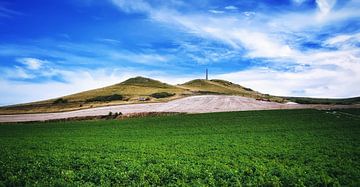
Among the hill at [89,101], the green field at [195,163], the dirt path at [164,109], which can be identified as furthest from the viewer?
the hill at [89,101]

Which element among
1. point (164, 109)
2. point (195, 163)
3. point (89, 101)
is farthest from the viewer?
point (89, 101)

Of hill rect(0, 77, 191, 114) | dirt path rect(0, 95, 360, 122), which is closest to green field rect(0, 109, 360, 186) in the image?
dirt path rect(0, 95, 360, 122)

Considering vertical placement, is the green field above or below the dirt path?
below

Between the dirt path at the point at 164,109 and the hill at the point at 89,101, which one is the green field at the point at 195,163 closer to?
the dirt path at the point at 164,109

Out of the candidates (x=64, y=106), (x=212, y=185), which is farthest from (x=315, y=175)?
(x=64, y=106)

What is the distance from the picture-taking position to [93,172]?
20094 mm

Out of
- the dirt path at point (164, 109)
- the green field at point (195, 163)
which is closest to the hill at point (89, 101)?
the dirt path at point (164, 109)

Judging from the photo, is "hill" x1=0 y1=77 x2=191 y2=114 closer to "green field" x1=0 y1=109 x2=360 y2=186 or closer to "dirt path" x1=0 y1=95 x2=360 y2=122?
"dirt path" x1=0 y1=95 x2=360 y2=122

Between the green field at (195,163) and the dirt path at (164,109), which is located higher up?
the dirt path at (164,109)

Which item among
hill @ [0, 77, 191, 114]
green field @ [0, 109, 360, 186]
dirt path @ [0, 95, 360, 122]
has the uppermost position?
hill @ [0, 77, 191, 114]

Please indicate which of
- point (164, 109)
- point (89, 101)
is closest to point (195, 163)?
point (164, 109)

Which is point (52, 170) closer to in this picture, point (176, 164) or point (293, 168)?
point (176, 164)

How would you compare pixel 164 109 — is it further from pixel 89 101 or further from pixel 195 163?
pixel 195 163

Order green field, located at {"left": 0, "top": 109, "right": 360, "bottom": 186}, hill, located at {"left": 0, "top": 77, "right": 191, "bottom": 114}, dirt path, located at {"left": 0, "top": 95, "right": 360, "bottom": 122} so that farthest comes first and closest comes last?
hill, located at {"left": 0, "top": 77, "right": 191, "bottom": 114}
dirt path, located at {"left": 0, "top": 95, "right": 360, "bottom": 122}
green field, located at {"left": 0, "top": 109, "right": 360, "bottom": 186}
